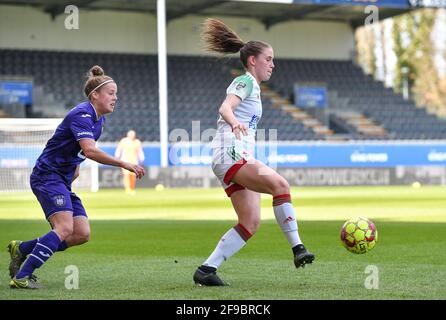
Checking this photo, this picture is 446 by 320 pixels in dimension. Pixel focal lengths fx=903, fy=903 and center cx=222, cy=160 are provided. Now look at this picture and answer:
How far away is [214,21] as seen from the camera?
8148mm

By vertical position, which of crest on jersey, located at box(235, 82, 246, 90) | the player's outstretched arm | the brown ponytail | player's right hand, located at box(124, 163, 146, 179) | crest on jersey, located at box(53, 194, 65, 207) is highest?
the brown ponytail

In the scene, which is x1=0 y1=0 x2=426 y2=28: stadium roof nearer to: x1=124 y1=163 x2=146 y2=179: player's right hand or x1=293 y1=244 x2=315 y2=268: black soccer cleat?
x1=293 y1=244 x2=315 y2=268: black soccer cleat

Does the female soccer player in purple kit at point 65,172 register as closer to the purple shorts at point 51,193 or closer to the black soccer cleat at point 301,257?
the purple shorts at point 51,193

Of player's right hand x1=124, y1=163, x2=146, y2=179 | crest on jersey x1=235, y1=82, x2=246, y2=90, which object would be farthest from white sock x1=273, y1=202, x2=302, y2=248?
player's right hand x1=124, y1=163, x2=146, y2=179

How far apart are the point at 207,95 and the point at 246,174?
33.7 metres

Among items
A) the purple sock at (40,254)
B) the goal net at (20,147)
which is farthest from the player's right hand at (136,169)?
the goal net at (20,147)

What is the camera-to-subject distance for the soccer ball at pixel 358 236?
28.1ft

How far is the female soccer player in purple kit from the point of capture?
767 cm

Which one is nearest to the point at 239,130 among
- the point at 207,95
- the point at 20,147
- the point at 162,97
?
the point at 20,147

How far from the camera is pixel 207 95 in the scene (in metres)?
41.2

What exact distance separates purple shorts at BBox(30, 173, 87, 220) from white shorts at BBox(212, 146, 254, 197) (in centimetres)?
132

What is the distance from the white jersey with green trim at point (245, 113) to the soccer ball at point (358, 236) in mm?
1465

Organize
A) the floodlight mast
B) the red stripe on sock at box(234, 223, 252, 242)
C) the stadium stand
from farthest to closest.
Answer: the stadium stand
the floodlight mast
the red stripe on sock at box(234, 223, 252, 242)

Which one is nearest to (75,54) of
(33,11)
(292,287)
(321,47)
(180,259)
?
(33,11)
